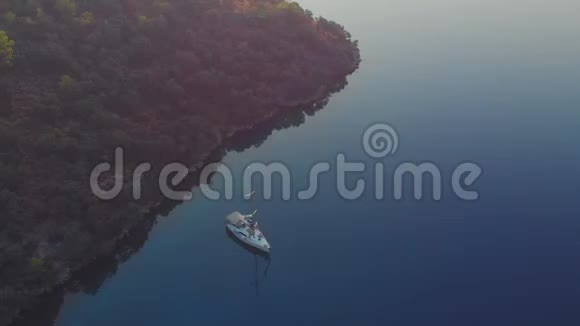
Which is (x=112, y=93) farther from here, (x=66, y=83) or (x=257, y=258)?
(x=257, y=258)

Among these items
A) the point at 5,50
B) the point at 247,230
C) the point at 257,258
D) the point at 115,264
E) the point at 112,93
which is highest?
the point at 5,50

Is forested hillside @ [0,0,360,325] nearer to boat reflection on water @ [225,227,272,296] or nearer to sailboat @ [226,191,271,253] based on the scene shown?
sailboat @ [226,191,271,253]

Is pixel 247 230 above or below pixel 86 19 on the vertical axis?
below

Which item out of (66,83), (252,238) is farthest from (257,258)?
(66,83)

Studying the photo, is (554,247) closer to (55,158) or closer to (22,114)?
(55,158)

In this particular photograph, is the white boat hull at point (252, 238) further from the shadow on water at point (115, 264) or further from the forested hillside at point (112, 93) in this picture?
the forested hillside at point (112, 93)

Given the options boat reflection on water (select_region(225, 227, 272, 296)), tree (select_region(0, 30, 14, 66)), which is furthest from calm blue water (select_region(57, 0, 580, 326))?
tree (select_region(0, 30, 14, 66))

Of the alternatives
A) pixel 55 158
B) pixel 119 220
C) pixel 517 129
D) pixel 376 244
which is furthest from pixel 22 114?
pixel 517 129
